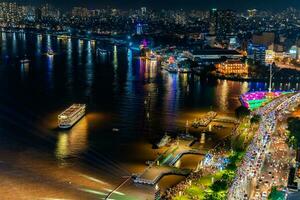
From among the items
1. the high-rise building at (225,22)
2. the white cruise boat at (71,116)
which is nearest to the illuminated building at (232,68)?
the white cruise boat at (71,116)

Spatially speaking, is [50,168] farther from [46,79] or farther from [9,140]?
[46,79]

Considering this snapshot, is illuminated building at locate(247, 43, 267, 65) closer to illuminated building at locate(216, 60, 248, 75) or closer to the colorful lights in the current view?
illuminated building at locate(216, 60, 248, 75)

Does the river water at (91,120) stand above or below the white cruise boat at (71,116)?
below

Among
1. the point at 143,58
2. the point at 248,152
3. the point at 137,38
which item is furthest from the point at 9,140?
the point at 137,38

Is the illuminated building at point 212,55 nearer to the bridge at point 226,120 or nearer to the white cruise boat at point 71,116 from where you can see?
the bridge at point 226,120

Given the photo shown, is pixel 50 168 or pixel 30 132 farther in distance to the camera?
pixel 30 132
